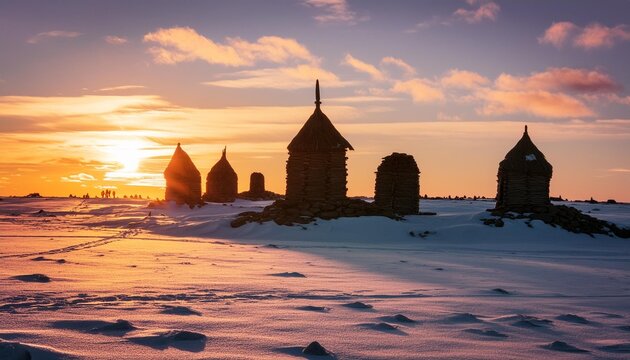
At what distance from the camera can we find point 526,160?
28.8 metres

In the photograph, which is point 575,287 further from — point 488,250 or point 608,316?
point 488,250

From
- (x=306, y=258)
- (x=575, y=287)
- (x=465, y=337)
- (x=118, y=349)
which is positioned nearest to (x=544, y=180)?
(x=306, y=258)

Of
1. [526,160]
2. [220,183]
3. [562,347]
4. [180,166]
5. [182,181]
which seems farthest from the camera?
[220,183]

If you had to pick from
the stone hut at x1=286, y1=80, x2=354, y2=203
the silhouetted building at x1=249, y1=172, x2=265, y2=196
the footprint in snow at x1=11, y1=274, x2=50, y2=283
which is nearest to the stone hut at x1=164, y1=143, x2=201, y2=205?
the stone hut at x1=286, y1=80, x2=354, y2=203

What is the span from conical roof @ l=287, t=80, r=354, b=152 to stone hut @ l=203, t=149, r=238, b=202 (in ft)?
60.9

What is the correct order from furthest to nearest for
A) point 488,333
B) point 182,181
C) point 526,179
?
point 182,181
point 526,179
point 488,333

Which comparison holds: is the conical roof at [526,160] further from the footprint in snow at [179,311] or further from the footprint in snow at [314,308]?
the footprint in snow at [179,311]

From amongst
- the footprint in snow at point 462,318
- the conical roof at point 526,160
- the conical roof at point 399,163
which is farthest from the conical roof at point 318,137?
the footprint in snow at point 462,318

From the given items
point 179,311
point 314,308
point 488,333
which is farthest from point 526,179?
point 179,311

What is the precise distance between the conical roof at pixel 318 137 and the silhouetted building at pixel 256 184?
25.5 meters

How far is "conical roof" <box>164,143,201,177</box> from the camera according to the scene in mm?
37812

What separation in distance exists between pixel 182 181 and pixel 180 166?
102 centimetres

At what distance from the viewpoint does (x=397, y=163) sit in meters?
29.6

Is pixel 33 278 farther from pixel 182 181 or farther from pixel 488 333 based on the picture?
pixel 182 181
